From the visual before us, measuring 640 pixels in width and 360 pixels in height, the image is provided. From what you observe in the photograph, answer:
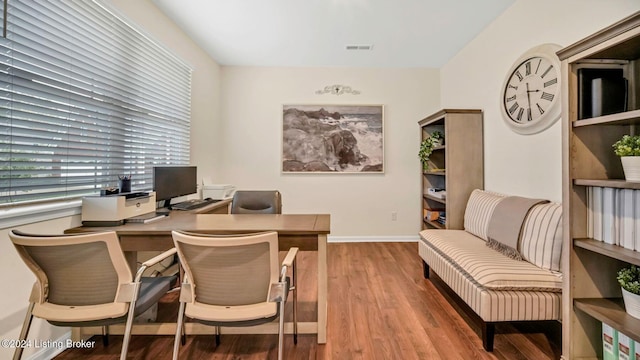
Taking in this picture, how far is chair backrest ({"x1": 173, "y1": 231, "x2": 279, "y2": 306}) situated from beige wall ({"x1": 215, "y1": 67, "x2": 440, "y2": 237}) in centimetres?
292

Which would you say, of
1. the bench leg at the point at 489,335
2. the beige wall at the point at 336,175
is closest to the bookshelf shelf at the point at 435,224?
the beige wall at the point at 336,175

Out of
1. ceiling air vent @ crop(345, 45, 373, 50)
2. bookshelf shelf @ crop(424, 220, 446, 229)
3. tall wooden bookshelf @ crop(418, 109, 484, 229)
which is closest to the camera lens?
tall wooden bookshelf @ crop(418, 109, 484, 229)

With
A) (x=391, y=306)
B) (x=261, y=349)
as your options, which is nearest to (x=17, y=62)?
(x=261, y=349)

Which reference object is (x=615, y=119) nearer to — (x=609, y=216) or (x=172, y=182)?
(x=609, y=216)

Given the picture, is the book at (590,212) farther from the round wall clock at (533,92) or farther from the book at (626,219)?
the round wall clock at (533,92)

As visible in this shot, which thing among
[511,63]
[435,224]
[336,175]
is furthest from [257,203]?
[511,63]

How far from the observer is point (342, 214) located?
14.0 ft

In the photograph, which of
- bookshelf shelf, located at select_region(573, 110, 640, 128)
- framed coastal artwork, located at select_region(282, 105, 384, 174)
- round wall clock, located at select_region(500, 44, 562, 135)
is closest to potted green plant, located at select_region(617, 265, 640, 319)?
bookshelf shelf, located at select_region(573, 110, 640, 128)

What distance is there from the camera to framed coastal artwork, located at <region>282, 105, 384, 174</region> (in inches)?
164

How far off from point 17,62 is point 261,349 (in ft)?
7.27

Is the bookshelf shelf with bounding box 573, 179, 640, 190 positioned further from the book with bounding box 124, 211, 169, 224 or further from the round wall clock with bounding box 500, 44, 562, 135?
the book with bounding box 124, 211, 169, 224

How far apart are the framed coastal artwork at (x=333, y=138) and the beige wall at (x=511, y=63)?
129 cm

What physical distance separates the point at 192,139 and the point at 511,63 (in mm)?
3672

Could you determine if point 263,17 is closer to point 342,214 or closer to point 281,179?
point 281,179
